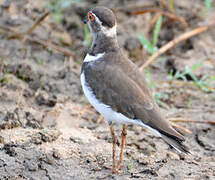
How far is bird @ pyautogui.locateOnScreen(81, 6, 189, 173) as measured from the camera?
4062mm

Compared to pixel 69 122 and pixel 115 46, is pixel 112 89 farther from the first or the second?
pixel 69 122

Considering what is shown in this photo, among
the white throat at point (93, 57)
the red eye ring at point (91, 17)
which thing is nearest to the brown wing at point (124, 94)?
the white throat at point (93, 57)

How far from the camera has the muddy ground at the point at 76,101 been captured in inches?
171

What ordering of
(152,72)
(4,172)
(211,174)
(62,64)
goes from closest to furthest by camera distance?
1. (4,172)
2. (211,174)
3. (62,64)
4. (152,72)

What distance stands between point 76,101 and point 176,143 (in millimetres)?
2374

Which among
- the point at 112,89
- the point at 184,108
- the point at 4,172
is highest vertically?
the point at 112,89

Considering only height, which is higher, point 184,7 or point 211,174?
point 184,7

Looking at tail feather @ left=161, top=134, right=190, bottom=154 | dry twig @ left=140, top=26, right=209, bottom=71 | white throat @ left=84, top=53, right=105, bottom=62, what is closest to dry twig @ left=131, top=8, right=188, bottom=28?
dry twig @ left=140, top=26, right=209, bottom=71

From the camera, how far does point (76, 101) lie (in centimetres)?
599

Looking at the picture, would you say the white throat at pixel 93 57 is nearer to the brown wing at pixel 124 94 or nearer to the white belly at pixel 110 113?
the brown wing at pixel 124 94

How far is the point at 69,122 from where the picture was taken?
5.48m

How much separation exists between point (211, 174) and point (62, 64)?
3.48 meters

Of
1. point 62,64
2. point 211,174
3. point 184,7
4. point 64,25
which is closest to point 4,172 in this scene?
point 211,174

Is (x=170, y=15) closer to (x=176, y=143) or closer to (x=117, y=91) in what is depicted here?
(x=117, y=91)
